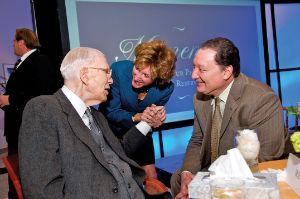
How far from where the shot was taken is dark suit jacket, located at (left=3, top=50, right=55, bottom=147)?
3439mm

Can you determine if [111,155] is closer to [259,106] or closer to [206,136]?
[206,136]

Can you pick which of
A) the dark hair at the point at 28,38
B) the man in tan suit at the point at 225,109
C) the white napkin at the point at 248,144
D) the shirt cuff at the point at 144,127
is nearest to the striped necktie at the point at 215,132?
the man in tan suit at the point at 225,109

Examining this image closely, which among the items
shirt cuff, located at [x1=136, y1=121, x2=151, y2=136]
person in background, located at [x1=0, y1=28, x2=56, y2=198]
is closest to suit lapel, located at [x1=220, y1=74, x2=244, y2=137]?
shirt cuff, located at [x1=136, y1=121, x2=151, y2=136]

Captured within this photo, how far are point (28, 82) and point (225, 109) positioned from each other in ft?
7.40

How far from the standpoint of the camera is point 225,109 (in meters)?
2.11

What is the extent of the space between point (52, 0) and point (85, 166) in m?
2.48

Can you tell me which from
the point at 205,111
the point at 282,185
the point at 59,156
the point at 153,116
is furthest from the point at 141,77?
the point at 282,185

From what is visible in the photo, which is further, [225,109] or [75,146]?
[225,109]

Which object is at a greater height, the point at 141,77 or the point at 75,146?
the point at 141,77

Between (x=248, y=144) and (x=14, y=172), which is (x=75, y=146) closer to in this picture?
(x=14, y=172)

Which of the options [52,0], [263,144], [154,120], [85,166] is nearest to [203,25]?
[52,0]

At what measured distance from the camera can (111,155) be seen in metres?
1.87

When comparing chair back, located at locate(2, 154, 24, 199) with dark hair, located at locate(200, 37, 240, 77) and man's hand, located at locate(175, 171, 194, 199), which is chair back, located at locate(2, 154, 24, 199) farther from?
dark hair, located at locate(200, 37, 240, 77)

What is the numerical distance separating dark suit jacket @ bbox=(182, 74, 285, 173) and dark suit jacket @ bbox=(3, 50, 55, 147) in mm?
1846
